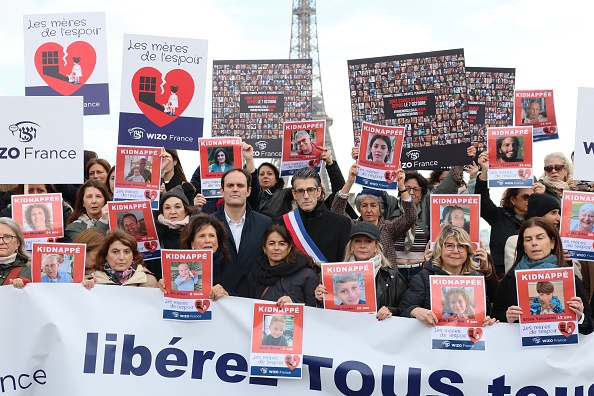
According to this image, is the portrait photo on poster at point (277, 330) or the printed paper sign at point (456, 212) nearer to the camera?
the portrait photo on poster at point (277, 330)

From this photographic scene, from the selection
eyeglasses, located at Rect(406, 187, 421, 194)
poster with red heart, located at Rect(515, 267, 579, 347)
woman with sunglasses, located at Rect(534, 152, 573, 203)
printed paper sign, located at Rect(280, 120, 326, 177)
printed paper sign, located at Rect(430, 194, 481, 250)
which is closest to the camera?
poster with red heart, located at Rect(515, 267, 579, 347)

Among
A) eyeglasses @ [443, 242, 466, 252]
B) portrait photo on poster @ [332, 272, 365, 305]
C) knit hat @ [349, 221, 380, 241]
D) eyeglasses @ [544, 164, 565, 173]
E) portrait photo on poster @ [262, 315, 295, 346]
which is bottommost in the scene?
portrait photo on poster @ [262, 315, 295, 346]

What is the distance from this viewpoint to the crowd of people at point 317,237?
24.8ft

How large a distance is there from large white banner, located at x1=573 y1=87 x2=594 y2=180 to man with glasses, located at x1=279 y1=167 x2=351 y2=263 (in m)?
2.28

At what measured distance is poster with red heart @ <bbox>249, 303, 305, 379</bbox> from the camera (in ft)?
24.3

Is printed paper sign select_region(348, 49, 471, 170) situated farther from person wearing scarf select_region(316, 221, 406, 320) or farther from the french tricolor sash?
person wearing scarf select_region(316, 221, 406, 320)

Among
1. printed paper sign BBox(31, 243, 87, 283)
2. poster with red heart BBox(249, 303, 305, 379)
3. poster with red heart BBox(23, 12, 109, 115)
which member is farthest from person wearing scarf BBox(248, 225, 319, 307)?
poster with red heart BBox(23, 12, 109, 115)

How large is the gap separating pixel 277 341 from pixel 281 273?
23.7 inches

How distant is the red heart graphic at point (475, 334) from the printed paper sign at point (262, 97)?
4919mm

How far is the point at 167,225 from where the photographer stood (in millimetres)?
8859

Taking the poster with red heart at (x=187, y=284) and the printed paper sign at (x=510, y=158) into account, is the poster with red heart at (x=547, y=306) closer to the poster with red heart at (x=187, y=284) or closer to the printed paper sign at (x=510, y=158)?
the printed paper sign at (x=510, y=158)

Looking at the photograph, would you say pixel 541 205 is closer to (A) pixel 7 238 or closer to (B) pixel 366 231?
(B) pixel 366 231

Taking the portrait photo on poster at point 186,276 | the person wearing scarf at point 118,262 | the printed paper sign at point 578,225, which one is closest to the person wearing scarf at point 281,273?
the portrait photo on poster at point 186,276

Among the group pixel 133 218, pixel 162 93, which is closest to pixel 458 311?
pixel 133 218
